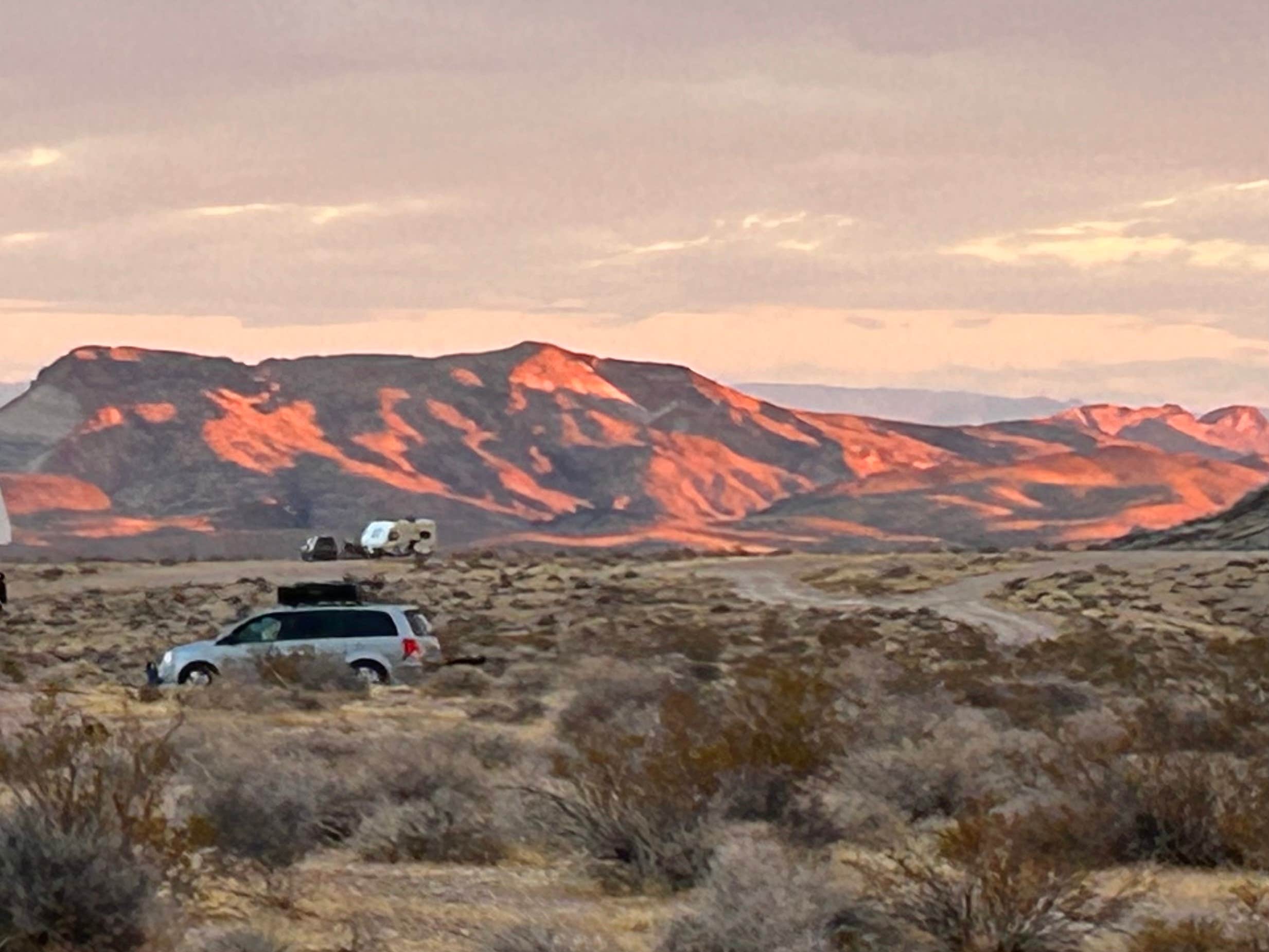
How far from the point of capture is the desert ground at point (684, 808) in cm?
1058

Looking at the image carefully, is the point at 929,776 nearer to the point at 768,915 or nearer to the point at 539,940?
the point at 768,915

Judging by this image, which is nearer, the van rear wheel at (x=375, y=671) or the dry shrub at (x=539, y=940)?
the dry shrub at (x=539, y=940)

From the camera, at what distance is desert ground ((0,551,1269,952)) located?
10.6m

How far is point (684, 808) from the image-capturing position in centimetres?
1316

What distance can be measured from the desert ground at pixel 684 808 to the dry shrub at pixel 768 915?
0.02m

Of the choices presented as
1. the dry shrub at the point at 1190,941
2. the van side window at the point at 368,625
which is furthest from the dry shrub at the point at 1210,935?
the van side window at the point at 368,625

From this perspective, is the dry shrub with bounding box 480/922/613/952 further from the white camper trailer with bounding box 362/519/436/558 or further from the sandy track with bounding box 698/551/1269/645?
the white camper trailer with bounding box 362/519/436/558

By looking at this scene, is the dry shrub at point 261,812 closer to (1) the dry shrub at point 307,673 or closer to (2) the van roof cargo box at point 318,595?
(1) the dry shrub at point 307,673

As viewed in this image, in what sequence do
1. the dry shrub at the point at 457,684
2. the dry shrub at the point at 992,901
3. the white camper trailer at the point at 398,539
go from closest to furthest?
the dry shrub at the point at 992,901 < the dry shrub at the point at 457,684 < the white camper trailer at the point at 398,539

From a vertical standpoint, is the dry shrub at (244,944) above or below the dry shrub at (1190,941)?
above

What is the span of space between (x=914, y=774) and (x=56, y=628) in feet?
117

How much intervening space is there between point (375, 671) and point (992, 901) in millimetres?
21479

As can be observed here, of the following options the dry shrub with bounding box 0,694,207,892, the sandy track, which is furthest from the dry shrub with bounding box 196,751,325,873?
the sandy track

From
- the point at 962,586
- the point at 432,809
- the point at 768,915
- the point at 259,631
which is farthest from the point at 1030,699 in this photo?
the point at 962,586
